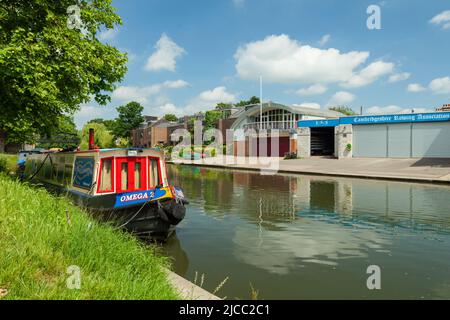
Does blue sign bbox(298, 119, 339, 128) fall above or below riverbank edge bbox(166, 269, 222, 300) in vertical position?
above

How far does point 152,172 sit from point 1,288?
6.36 metres

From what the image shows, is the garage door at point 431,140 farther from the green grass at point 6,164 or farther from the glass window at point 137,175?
the green grass at point 6,164

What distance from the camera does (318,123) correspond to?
3875 cm

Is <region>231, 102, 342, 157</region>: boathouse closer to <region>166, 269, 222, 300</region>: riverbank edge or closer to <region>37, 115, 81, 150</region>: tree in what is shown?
<region>37, 115, 81, 150</region>: tree

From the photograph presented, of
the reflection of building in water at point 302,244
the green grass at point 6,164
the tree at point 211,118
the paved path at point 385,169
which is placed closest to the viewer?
the reflection of building in water at point 302,244

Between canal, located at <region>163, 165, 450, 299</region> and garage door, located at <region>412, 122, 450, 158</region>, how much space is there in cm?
1751

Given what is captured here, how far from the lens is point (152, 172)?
9984mm

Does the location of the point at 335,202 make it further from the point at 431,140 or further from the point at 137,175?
the point at 431,140

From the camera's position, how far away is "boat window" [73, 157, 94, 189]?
9.41 metres

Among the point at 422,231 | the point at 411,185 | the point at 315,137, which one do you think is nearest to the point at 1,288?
the point at 422,231

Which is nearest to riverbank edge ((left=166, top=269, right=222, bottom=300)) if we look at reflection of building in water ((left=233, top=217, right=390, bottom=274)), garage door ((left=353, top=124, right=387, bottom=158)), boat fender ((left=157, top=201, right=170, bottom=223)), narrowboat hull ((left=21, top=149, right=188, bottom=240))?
reflection of building in water ((left=233, top=217, right=390, bottom=274))

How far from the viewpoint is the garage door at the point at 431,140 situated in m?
29.7

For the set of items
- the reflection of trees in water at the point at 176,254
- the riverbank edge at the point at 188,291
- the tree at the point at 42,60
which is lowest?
the reflection of trees in water at the point at 176,254

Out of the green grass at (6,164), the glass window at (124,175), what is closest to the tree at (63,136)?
the green grass at (6,164)
